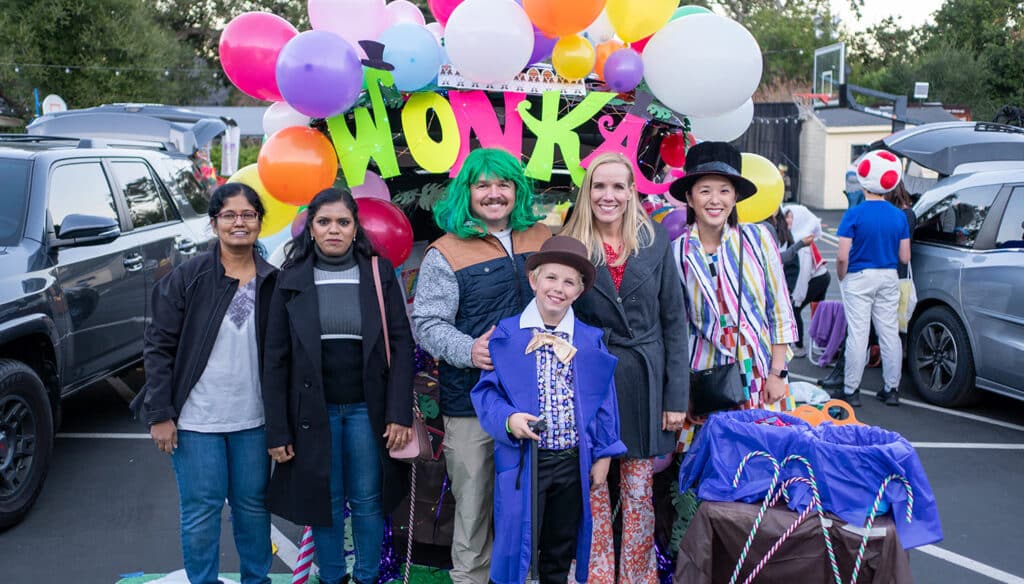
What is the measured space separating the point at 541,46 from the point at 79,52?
80.6 feet

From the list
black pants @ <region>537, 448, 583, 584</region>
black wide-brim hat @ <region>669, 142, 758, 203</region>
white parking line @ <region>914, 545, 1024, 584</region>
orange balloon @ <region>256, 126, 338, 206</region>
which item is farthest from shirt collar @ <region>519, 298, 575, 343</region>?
white parking line @ <region>914, 545, 1024, 584</region>

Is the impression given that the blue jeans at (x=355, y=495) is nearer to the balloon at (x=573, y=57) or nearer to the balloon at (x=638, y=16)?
the balloon at (x=573, y=57)

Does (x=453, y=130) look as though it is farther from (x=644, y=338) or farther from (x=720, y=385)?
(x=720, y=385)

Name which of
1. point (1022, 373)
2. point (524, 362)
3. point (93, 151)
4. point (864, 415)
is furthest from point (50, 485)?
point (1022, 373)

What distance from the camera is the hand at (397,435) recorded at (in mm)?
3236

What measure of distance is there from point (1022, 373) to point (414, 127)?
4.71 metres

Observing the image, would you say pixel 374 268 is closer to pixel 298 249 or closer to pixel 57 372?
pixel 298 249

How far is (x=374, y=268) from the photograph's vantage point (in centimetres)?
324

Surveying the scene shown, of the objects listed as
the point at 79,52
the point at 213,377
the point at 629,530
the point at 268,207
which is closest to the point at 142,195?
the point at 268,207

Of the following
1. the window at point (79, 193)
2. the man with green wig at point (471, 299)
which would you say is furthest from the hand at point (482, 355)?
the window at point (79, 193)

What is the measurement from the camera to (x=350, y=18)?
3707 millimetres

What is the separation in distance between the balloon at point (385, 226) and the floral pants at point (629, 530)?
4.71ft

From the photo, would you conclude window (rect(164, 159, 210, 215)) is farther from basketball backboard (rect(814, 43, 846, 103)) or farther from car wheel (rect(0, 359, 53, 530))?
basketball backboard (rect(814, 43, 846, 103))

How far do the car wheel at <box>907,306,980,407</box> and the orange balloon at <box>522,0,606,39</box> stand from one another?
14.8 ft
